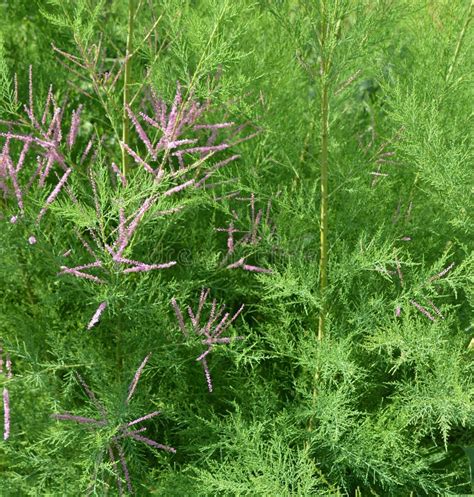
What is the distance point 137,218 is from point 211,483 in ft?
1.91

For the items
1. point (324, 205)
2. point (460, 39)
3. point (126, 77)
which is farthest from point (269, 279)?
point (460, 39)

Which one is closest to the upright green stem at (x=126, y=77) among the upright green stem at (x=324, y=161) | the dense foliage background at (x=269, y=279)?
the dense foliage background at (x=269, y=279)

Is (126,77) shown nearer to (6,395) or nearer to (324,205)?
(324,205)

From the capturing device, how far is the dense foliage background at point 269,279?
121cm

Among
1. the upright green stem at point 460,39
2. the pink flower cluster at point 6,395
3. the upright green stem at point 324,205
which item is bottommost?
the pink flower cluster at point 6,395

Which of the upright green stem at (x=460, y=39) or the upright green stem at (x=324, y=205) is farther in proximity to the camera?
the upright green stem at (x=460, y=39)

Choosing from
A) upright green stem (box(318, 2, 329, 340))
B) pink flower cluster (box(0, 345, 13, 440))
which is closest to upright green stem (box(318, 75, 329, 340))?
upright green stem (box(318, 2, 329, 340))

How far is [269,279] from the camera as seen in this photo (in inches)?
49.9

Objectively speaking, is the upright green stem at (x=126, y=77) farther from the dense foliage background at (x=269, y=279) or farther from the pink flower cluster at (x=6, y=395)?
the pink flower cluster at (x=6, y=395)

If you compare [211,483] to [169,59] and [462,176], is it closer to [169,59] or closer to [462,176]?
[462,176]

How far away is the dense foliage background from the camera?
121 centimetres

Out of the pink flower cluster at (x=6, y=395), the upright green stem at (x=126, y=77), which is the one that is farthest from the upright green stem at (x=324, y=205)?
the pink flower cluster at (x=6, y=395)

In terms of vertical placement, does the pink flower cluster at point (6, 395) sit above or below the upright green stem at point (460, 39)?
below

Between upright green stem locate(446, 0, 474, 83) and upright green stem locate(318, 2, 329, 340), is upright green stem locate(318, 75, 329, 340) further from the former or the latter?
upright green stem locate(446, 0, 474, 83)
